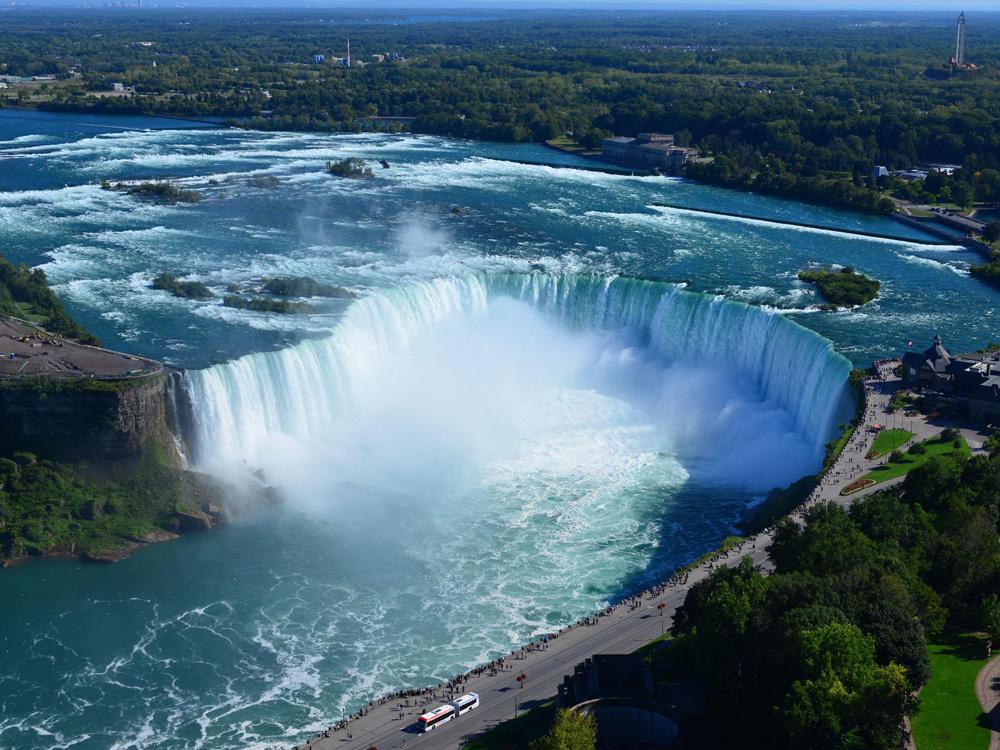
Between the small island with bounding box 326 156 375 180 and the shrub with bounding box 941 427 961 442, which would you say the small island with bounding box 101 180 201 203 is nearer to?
the small island with bounding box 326 156 375 180

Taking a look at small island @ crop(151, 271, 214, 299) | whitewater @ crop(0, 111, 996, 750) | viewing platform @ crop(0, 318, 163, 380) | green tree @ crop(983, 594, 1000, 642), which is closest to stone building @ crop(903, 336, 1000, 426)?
whitewater @ crop(0, 111, 996, 750)

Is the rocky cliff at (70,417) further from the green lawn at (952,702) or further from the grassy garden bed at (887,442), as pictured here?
the green lawn at (952,702)

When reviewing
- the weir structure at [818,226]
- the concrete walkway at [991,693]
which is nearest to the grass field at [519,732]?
the concrete walkway at [991,693]

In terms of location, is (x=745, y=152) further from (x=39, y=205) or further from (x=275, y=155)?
(x=39, y=205)

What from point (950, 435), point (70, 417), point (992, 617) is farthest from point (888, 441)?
point (70, 417)

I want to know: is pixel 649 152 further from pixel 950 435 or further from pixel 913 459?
pixel 913 459

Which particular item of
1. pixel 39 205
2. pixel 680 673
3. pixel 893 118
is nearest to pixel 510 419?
pixel 680 673
